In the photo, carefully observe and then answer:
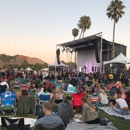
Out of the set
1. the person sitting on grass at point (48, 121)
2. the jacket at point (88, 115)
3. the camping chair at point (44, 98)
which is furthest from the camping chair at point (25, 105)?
the person sitting on grass at point (48, 121)

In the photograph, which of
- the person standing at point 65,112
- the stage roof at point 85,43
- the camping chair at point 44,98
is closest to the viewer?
the person standing at point 65,112

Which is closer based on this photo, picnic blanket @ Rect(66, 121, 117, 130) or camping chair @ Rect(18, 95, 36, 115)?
picnic blanket @ Rect(66, 121, 117, 130)

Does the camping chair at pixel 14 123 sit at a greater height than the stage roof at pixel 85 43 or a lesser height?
lesser

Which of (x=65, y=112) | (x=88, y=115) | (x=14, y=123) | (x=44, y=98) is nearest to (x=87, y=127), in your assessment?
(x=88, y=115)

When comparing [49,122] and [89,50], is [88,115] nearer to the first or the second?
[49,122]

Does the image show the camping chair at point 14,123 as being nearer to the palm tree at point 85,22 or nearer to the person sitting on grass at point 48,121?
the person sitting on grass at point 48,121

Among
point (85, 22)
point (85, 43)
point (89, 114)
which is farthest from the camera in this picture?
point (85, 22)

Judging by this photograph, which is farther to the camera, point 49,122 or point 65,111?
point 65,111

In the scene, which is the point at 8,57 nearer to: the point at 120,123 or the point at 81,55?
the point at 81,55

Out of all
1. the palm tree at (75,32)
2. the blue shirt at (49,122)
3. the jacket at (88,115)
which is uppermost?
the palm tree at (75,32)

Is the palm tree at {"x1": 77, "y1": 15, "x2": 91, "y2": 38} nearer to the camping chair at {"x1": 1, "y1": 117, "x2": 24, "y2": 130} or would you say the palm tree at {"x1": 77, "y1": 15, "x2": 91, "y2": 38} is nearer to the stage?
the stage

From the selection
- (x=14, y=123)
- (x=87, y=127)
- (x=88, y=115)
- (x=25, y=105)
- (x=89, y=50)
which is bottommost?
(x=87, y=127)

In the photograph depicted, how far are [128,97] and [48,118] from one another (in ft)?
21.6

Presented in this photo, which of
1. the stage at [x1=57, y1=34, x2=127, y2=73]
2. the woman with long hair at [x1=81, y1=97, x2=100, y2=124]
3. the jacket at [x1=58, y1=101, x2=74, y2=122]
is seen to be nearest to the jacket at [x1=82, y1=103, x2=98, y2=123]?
the woman with long hair at [x1=81, y1=97, x2=100, y2=124]
